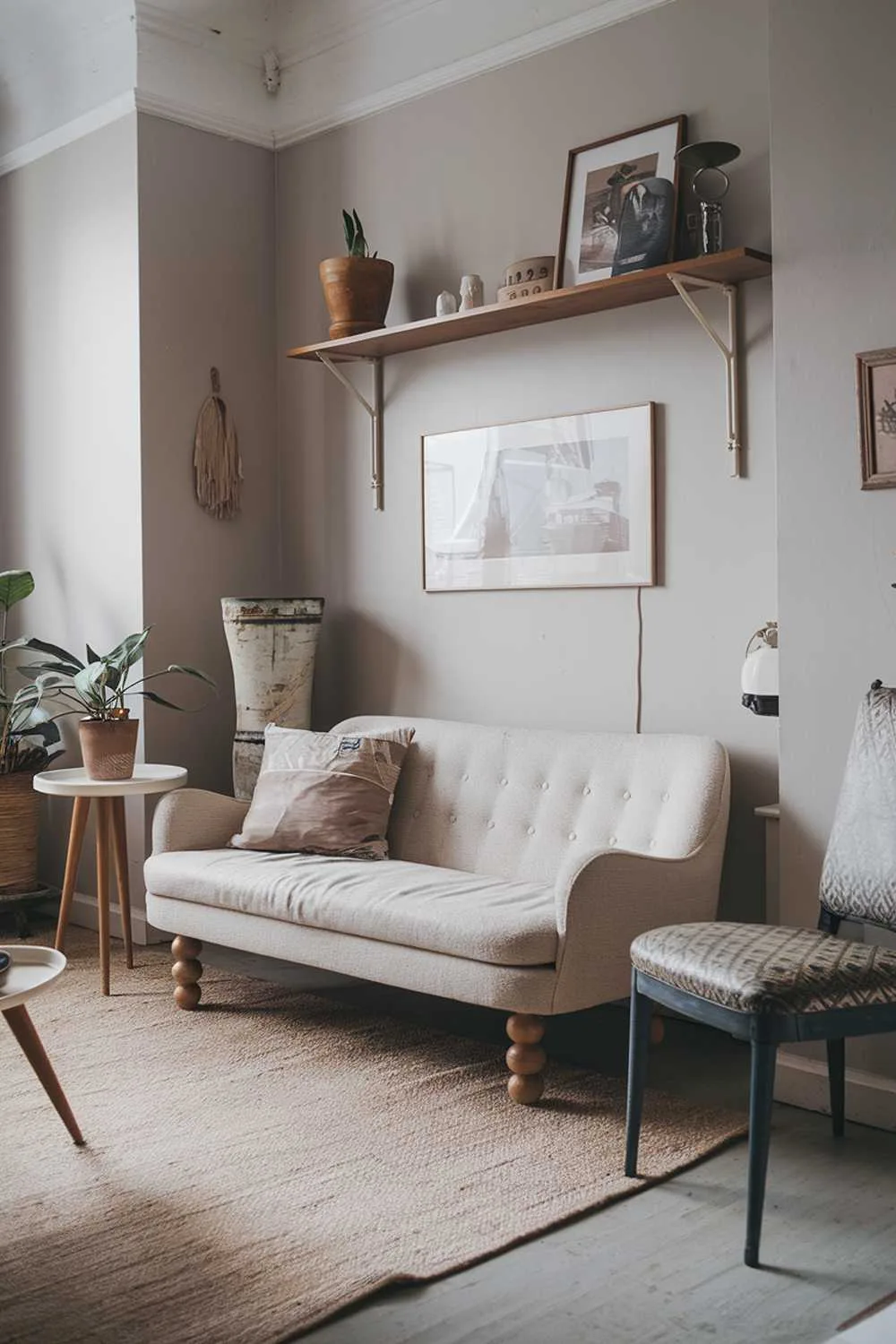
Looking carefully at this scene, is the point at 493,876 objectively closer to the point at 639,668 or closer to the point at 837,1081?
the point at 639,668

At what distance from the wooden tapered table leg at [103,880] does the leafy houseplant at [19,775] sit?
0.66 meters

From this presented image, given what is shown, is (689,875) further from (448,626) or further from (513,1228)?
(448,626)

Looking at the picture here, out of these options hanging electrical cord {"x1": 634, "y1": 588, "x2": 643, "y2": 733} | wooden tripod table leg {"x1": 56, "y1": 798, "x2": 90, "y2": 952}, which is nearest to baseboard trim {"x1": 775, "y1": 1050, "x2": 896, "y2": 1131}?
hanging electrical cord {"x1": 634, "y1": 588, "x2": 643, "y2": 733}

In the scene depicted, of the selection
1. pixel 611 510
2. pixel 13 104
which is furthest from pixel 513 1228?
pixel 13 104

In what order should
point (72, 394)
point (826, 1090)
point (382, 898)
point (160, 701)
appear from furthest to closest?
point (72, 394), point (160, 701), point (382, 898), point (826, 1090)

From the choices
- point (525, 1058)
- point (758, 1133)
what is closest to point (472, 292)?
point (525, 1058)

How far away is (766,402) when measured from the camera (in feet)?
11.3

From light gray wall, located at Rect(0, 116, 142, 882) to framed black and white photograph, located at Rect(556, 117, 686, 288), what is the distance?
1.56 metres

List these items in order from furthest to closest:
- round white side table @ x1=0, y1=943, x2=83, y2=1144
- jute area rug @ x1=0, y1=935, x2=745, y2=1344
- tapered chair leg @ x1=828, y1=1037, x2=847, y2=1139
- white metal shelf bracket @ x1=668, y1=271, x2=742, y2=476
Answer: white metal shelf bracket @ x1=668, y1=271, x2=742, y2=476
tapered chair leg @ x1=828, y1=1037, x2=847, y2=1139
round white side table @ x1=0, y1=943, x2=83, y2=1144
jute area rug @ x1=0, y1=935, x2=745, y2=1344

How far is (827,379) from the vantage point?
2.91 m

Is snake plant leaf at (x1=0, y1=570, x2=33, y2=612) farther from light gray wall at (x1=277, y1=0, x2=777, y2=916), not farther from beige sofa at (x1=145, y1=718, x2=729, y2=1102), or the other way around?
beige sofa at (x1=145, y1=718, x2=729, y2=1102)

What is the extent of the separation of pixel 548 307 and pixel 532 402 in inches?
12.5

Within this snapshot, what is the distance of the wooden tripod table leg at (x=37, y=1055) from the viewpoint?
265 centimetres

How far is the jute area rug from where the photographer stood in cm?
217
